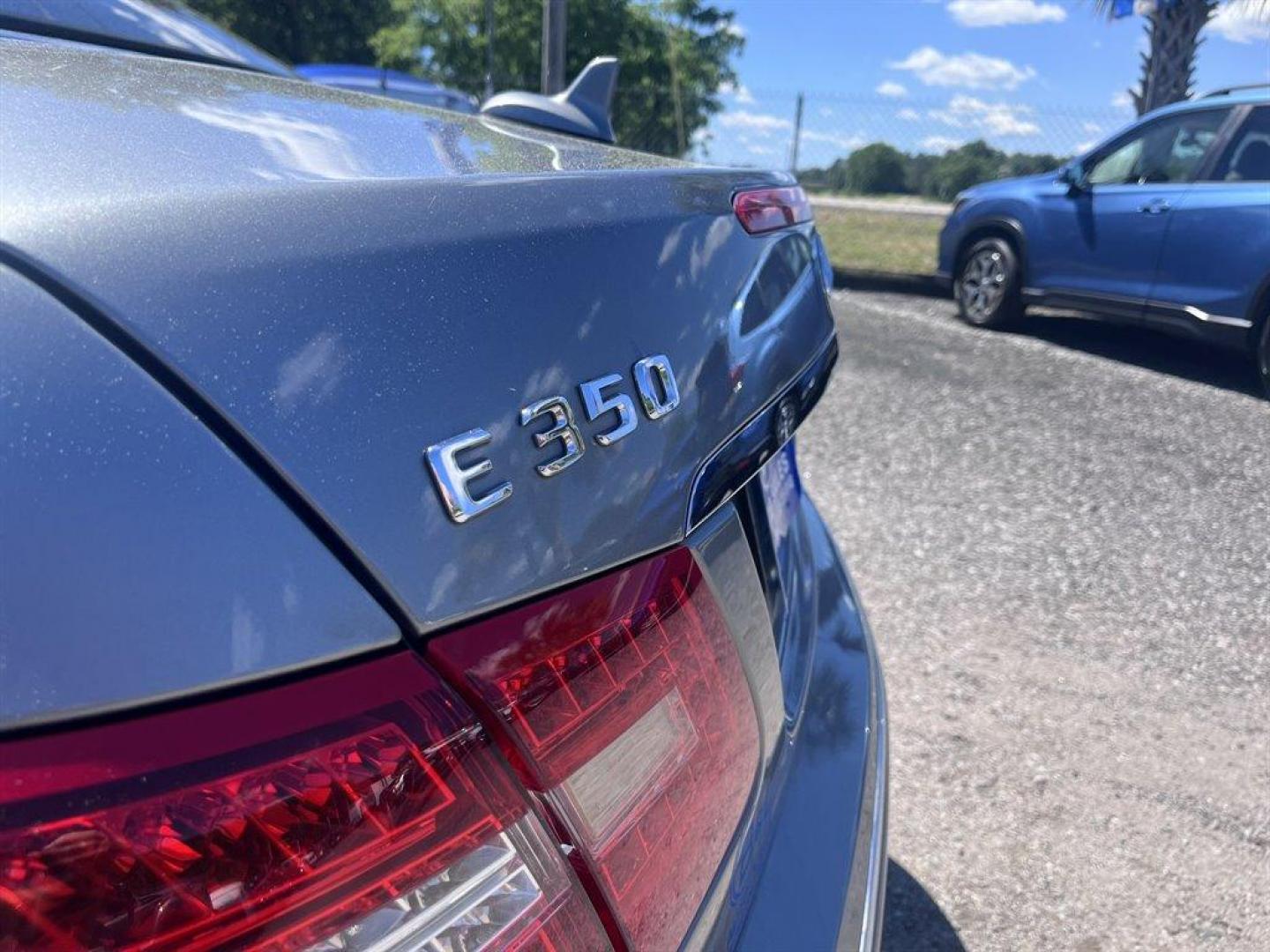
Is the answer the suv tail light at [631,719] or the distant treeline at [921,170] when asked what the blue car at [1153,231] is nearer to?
the distant treeline at [921,170]

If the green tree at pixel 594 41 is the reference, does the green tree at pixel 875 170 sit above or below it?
below

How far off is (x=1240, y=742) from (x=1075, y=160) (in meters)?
6.00

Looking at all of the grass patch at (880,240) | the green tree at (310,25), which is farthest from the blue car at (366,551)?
the green tree at (310,25)

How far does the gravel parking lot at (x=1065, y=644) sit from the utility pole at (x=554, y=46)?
4144 mm

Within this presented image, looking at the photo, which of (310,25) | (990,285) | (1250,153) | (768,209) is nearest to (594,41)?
(310,25)

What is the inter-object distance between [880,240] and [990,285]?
5.09 metres

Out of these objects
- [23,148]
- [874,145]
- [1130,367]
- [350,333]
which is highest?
[23,148]

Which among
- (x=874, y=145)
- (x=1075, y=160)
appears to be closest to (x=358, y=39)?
(x=874, y=145)

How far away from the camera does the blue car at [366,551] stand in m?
0.65

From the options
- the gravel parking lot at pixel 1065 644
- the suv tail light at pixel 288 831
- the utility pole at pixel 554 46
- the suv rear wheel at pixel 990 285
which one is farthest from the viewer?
the utility pole at pixel 554 46

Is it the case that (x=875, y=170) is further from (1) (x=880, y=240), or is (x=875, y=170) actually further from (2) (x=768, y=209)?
(2) (x=768, y=209)

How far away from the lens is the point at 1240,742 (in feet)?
9.55

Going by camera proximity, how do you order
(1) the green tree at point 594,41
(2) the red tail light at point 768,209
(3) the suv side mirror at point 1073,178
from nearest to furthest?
(2) the red tail light at point 768,209 < (3) the suv side mirror at point 1073,178 < (1) the green tree at point 594,41

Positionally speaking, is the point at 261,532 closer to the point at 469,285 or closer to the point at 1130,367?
the point at 469,285
